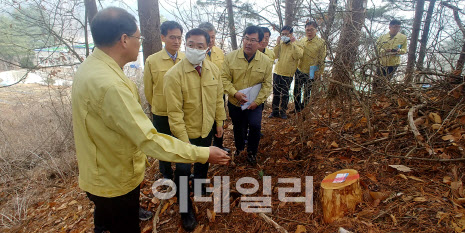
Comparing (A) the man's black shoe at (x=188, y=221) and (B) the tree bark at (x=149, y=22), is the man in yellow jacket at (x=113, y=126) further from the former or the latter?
(B) the tree bark at (x=149, y=22)

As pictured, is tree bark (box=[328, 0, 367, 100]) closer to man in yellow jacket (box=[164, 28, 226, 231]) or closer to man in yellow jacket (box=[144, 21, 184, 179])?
man in yellow jacket (box=[164, 28, 226, 231])

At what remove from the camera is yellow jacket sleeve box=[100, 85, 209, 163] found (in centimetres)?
142

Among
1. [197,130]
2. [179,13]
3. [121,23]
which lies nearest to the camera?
[121,23]

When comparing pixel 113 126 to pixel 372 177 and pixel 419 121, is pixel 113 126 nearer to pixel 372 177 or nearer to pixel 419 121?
pixel 372 177

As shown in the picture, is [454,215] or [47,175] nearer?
[454,215]

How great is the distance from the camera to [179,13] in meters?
6.59

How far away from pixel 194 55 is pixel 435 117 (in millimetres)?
2772

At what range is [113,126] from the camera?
58.7 inches

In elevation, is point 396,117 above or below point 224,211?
above

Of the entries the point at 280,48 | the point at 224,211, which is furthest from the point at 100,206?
the point at 280,48

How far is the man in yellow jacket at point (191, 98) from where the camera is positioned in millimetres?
2447

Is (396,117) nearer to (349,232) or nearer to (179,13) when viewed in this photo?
(349,232)

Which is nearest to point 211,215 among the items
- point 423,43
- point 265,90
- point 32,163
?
point 265,90

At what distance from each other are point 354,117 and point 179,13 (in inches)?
204
